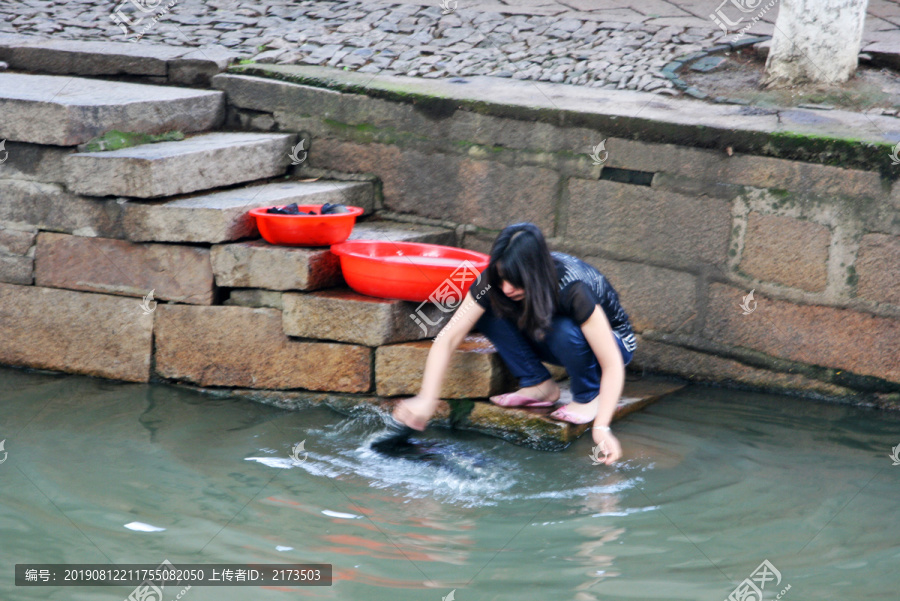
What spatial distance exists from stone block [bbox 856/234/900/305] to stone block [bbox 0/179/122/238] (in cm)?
346

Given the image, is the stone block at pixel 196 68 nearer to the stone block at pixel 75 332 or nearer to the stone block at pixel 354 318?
the stone block at pixel 75 332

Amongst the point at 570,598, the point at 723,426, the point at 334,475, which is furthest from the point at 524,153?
the point at 570,598

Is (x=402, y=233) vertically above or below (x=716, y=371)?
above

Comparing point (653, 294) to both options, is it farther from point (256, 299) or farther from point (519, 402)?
point (256, 299)

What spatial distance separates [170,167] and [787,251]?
9.58ft

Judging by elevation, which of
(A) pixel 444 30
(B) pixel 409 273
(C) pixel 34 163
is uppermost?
(A) pixel 444 30

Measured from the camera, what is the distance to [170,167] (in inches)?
169

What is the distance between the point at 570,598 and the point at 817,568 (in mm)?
806

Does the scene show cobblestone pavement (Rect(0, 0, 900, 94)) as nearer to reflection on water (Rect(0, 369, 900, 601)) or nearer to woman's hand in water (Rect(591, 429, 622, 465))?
reflection on water (Rect(0, 369, 900, 601))

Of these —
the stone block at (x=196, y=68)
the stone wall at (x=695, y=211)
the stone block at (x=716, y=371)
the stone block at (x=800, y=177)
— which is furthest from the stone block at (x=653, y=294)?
the stone block at (x=196, y=68)

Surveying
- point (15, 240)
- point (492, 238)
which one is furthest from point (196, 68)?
point (492, 238)

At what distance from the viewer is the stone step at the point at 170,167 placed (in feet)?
13.9

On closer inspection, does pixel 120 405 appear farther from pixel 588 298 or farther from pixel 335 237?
pixel 588 298

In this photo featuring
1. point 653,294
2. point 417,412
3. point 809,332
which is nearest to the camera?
point 417,412
